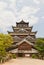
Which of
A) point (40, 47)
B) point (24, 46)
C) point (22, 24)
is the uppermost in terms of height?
point (22, 24)

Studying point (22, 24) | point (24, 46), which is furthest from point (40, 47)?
point (22, 24)

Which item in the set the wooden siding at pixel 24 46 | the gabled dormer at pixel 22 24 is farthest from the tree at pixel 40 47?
the gabled dormer at pixel 22 24

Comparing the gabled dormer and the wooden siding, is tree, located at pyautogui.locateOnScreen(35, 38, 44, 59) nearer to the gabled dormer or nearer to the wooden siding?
the wooden siding

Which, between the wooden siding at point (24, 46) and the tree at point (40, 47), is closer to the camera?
the tree at point (40, 47)

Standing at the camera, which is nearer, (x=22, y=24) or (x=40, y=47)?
(x=40, y=47)

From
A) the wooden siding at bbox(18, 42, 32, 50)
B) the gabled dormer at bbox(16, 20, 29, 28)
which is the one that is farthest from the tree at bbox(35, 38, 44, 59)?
the gabled dormer at bbox(16, 20, 29, 28)

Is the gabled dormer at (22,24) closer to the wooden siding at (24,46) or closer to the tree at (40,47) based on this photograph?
the wooden siding at (24,46)

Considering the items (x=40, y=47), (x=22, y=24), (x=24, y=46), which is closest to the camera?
(x=40, y=47)

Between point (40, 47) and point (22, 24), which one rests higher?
point (22, 24)

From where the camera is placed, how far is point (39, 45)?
51.2 meters

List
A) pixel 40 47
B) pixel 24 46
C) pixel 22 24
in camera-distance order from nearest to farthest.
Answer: pixel 40 47, pixel 24 46, pixel 22 24

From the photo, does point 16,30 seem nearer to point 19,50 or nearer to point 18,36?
point 18,36

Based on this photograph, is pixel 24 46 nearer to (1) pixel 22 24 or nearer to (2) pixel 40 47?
(2) pixel 40 47

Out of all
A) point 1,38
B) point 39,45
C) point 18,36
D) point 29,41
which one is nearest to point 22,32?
point 18,36
